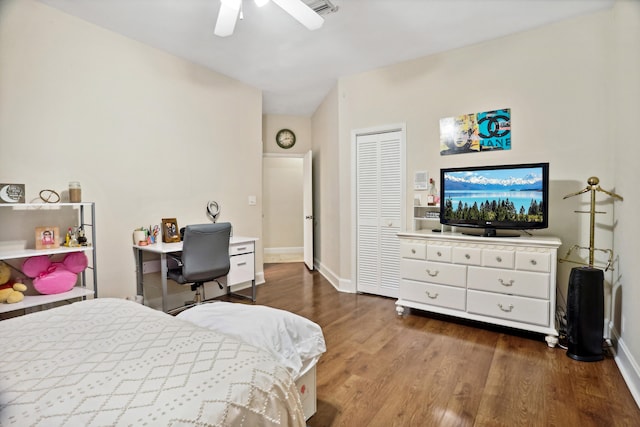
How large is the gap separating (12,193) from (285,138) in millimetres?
3937

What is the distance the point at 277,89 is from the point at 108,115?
220 cm

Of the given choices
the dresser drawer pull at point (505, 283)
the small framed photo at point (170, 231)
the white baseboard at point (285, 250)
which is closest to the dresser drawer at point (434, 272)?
the dresser drawer pull at point (505, 283)

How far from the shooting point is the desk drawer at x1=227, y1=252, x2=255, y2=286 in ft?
11.7

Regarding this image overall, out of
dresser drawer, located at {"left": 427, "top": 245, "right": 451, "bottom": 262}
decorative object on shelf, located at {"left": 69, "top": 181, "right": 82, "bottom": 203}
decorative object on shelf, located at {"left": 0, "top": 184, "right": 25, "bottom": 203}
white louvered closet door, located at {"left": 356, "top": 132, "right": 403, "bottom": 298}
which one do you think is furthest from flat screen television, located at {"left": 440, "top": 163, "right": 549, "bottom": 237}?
decorative object on shelf, located at {"left": 0, "top": 184, "right": 25, "bottom": 203}

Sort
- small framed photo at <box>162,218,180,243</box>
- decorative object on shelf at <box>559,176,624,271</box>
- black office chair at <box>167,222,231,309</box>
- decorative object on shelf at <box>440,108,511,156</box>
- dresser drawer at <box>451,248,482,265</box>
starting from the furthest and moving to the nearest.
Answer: small framed photo at <box>162,218,180,243</box> → decorative object on shelf at <box>440,108,511,156</box> → black office chair at <box>167,222,231,309</box> → dresser drawer at <box>451,248,482,265</box> → decorative object on shelf at <box>559,176,624,271</box>

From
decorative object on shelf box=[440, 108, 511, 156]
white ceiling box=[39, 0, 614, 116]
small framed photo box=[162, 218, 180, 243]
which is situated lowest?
small framed photo box=[162, 218, 180, 243]

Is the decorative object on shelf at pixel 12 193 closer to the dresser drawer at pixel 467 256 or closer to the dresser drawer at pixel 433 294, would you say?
the dresser drawer at pixel 433 294

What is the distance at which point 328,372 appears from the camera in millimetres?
2154

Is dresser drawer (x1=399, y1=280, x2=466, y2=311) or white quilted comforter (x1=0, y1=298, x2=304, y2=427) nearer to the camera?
white quilted comforter (x1=0, y1=298, x2=304, y2=427)

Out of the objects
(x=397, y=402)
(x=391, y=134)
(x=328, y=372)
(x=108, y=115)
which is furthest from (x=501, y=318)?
(x=108, y=115)

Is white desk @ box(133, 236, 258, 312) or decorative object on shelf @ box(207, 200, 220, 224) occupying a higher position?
decorative object on shelf @ box(207, 200, 220, 224)

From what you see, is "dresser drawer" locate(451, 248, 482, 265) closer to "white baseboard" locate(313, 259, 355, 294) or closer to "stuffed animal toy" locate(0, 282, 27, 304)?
"white baseboard" locate(313, 259, 355, 294)

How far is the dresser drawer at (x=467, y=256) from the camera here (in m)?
2.83

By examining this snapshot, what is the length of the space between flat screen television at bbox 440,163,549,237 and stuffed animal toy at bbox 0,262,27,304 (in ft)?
11.8
